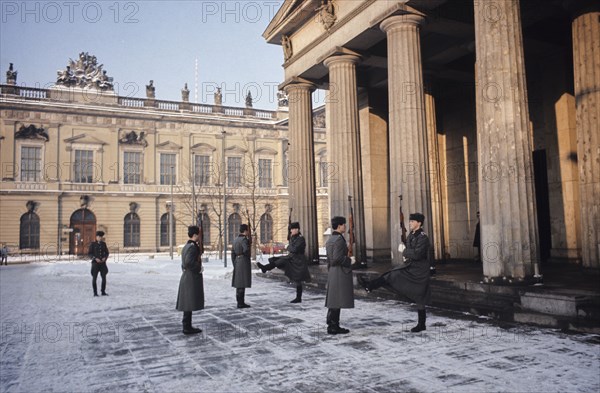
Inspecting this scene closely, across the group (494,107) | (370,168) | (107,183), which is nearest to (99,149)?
(107,183)

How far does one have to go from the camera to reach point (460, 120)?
18469mm

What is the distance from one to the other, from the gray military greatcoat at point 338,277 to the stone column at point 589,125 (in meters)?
6.85

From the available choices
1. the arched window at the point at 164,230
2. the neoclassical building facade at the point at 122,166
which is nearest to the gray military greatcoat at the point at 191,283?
the neoclassical building facade at the point at 122,166

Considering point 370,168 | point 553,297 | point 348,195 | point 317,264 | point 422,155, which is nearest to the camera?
point 553,297

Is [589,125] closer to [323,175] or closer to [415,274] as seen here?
[415,274]

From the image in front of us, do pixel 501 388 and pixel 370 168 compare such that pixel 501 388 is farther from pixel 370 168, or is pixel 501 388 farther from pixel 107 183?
pixel 107 183

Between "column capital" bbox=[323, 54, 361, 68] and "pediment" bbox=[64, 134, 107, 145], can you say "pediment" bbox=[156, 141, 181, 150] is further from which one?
"column capital" bbox=[323, 54, 361, 68]

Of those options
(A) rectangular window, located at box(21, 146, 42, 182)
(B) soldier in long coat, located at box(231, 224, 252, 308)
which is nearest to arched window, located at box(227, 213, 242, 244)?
(A) rectangular window, located at box(21, 146, 42, 182)

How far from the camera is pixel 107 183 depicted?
44562mm

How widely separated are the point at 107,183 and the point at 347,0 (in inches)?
1405

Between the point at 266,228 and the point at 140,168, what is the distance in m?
14.6

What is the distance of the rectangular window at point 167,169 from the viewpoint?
4719cm

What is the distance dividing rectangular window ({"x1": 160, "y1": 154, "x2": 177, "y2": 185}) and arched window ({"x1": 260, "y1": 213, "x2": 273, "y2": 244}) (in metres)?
10.5

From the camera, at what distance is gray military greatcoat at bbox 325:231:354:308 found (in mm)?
7801
